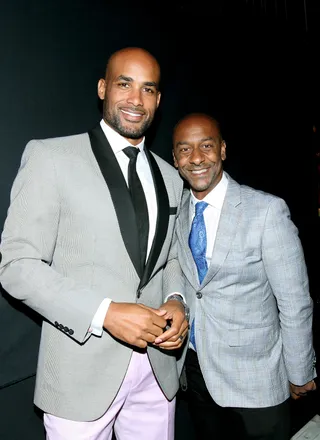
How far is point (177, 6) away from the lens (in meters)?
2.54

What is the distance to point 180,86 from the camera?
2.61 metres

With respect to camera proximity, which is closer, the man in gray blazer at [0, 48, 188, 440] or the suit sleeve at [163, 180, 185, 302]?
the man in gray blazer at [0, 48, 188, 440]

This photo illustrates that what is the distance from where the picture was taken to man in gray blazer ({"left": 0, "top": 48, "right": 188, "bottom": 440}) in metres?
1.32

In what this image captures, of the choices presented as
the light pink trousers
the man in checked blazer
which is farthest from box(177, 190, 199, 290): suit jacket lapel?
the light pink trousers

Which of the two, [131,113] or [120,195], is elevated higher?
[131,113]

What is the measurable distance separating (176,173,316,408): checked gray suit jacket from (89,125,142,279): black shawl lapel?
0.49 meters

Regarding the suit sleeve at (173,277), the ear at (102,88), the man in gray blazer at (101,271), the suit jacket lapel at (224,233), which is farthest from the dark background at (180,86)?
the suit jacket lapel at (224,233)

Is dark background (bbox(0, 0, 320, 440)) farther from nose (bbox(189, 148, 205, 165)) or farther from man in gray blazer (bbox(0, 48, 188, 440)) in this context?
nose (bbox(189, 148, 205, 165))

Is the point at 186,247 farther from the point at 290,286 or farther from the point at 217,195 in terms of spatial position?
the point at 290,286

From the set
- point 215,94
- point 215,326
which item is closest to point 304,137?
point 215,94

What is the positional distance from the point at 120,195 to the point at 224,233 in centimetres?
60

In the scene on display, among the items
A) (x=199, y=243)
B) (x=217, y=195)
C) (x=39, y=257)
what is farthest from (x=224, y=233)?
(x=39, y=257)

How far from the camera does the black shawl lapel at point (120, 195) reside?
1.46 meters

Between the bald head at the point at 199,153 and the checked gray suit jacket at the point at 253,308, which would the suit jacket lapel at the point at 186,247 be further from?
the bald head at the point at 199,153
